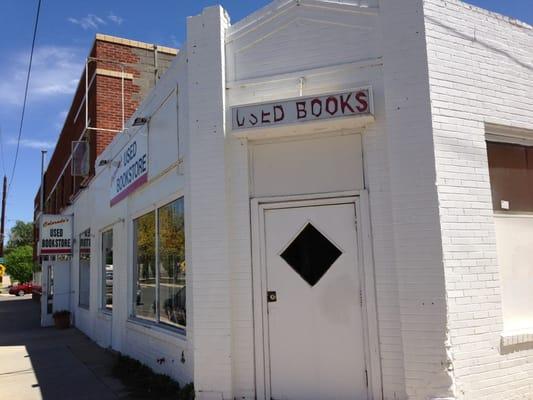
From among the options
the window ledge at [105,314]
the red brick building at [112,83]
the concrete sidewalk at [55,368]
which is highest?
the red brick building at [112,83]

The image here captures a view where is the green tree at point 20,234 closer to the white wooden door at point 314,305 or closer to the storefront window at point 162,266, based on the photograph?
the storefront window at point 162,266

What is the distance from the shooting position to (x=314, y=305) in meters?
5.87

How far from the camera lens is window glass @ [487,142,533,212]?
20.2 ft

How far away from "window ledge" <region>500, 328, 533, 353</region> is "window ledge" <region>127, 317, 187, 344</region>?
12.8ft

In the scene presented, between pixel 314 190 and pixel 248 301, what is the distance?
1.51 metres

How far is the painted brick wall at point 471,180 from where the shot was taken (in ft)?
17.6

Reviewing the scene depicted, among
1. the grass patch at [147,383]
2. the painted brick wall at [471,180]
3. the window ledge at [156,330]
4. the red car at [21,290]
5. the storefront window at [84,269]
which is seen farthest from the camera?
the red car at [21,290]

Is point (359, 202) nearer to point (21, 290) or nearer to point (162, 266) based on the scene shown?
point (162, 266)

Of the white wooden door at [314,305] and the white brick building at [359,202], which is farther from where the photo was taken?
the white wooden door at [314,305]

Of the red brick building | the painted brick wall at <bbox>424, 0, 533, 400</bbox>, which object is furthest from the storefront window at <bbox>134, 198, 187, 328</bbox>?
the red brick building

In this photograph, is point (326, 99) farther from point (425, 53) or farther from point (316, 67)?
point (425, 53)

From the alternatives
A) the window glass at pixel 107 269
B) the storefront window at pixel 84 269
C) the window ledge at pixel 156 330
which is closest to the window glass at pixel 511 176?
the window ledge at pixel 156 330

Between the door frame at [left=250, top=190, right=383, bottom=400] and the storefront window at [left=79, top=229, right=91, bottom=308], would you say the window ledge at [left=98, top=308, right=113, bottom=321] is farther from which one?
the door frame at [left=250, top=190, right=383, bottom=400]

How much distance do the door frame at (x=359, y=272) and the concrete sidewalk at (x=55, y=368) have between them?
2336 mm
